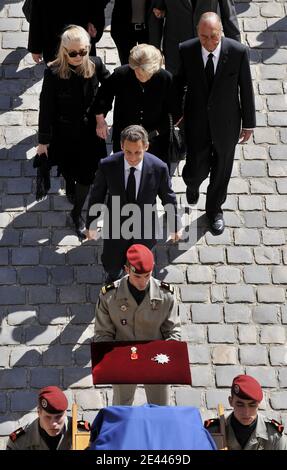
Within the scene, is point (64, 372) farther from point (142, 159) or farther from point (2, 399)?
point (142, 159)

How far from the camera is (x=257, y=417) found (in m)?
7.07

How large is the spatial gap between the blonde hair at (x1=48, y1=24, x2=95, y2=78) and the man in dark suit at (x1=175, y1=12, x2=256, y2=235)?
0.81 m

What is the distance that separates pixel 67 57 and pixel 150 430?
363cm

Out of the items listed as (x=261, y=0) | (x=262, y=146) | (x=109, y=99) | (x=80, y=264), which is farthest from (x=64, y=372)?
(x=261, y=0)

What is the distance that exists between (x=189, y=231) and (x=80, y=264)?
114cm

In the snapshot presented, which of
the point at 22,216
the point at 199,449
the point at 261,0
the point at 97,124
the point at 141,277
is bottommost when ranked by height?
the point at 199,449

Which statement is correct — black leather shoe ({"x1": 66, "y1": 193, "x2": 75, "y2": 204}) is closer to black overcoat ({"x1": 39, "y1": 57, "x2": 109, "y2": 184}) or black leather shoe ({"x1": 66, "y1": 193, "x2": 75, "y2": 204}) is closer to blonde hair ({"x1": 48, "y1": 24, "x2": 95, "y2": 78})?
black overcoat ({"x1": 39, "y1": 57, "x2": 109, "y2": 184})

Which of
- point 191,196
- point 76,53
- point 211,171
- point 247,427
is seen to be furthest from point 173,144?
point 247,427

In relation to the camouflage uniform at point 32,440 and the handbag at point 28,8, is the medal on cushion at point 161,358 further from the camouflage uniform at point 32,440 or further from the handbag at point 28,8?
the handbag at point 28,8

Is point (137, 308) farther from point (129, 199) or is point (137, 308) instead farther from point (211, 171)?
point (211, 171)

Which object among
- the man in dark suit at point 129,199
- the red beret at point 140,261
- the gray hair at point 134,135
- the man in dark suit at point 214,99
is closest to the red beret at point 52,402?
the red beret at point 140,261

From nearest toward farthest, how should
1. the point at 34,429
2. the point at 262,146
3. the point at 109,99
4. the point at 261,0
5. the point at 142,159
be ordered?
the point at 34,429 → the point at 142,159 → the point at 109,99 → the point at 262,146 → the point at 261,0

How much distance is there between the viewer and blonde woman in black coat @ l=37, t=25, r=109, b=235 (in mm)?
8469

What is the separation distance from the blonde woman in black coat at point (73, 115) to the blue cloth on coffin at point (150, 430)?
3.16 m
